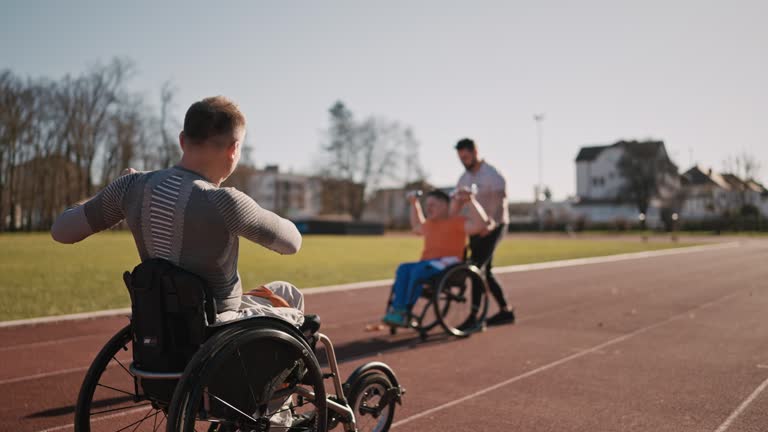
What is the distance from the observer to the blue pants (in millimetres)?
6242

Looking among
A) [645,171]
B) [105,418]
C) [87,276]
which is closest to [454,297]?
[105,418]

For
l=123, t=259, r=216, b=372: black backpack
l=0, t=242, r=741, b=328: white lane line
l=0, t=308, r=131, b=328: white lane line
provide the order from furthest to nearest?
1. l=0, t=242, r=741, b=328: white lane line
2. l=0, t=308, r=131, b=328: white lane line
3. l=123, t=259, r=216, b=372: black backpack

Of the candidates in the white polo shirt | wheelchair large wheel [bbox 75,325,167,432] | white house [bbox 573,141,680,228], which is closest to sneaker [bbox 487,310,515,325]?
the white polo shirt

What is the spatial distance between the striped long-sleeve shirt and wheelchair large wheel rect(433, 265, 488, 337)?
3896mm

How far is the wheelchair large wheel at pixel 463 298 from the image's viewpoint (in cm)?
638

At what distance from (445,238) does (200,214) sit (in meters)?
4.55

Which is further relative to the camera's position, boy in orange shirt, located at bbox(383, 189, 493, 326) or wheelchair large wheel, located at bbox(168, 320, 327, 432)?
boy in orange shirt, located at bbox(383, 189, 493, 326)

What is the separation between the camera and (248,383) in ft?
8.01

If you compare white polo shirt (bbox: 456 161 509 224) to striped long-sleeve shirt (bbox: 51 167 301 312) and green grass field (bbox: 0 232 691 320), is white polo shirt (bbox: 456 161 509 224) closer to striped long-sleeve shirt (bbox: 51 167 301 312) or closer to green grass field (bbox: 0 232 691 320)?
green grass field (bbox: 0 232 691 320)

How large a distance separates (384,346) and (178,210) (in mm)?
4306

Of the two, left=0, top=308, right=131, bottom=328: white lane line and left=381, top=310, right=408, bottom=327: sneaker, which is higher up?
left=381, top=310, right=408, bottom=327: sneaker

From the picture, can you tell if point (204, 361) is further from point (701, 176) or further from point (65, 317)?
point (701, 176)

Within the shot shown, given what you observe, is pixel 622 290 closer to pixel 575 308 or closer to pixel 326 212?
pixel 575 308

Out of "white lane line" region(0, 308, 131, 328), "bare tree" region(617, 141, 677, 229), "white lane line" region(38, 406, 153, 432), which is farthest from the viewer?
"bare tree" region(617, 141, 677, 229)
